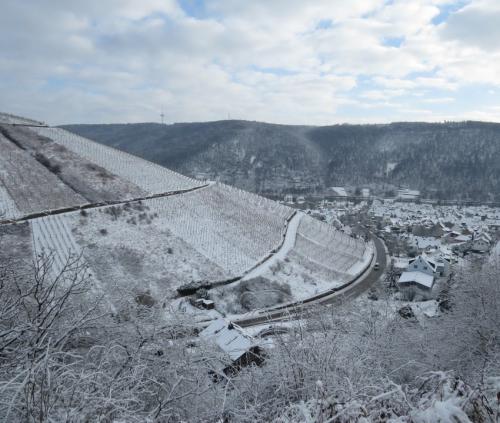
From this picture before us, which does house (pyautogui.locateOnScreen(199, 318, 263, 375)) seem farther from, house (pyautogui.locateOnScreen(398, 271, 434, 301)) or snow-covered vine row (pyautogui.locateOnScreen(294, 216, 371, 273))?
snow-covered vine row (pyautogui.locateOnScreen(294, 216, 371, 273))

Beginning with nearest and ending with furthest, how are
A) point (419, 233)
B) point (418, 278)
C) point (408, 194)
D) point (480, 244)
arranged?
1. point (418, 278)
2. point (480, 244)
3. point (419, 233)
4. point (408, 194)

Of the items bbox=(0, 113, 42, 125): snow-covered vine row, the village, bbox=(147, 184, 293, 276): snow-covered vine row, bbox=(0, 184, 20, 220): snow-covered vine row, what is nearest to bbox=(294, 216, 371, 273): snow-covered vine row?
bbox=(147, 184, 293, 276): snow-covered vine row

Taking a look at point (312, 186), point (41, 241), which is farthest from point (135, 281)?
point (312, 186)

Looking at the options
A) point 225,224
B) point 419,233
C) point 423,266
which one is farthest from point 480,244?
point 225,224

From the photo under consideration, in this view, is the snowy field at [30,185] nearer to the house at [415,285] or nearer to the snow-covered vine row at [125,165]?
the snow-covered vine row at [125,165]

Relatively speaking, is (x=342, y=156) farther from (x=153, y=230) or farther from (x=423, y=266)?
(x=153, y=230)

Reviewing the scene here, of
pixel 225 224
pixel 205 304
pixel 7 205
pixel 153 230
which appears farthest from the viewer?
pixel 225 224

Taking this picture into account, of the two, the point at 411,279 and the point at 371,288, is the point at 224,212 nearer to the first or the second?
the point at 371,288
